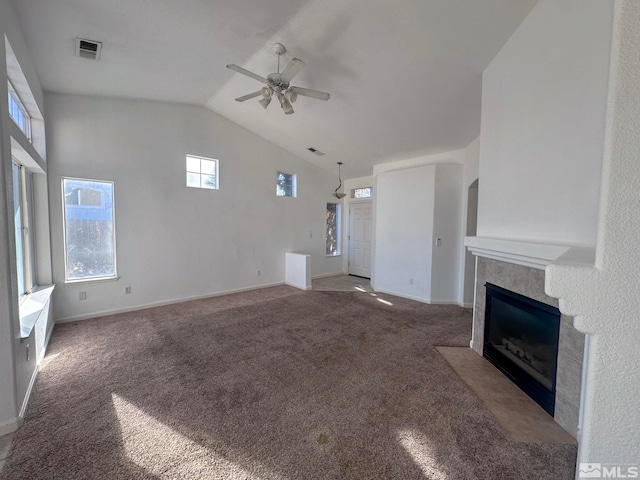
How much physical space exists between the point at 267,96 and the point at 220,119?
101 inches

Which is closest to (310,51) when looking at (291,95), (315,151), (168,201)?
(291,95)

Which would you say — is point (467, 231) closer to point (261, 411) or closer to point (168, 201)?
point (261, 411)

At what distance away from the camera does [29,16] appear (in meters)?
2.29

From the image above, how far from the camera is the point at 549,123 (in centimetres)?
207

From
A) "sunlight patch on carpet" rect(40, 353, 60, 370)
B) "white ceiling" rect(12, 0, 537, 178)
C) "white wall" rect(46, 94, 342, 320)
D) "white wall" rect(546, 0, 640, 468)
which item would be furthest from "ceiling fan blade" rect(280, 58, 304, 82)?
"sunlight patch on carpet" rect(40, 353, 60, 370)

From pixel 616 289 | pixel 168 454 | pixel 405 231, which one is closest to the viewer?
pixel 616 289

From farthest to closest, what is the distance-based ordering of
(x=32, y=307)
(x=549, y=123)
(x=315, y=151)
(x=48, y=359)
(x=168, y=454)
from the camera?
(x=315, y=151), (x=48, y=359), (x=32, y=307), (x=549, y=123), (x=168, y=454)

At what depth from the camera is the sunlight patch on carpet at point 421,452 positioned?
1516mm

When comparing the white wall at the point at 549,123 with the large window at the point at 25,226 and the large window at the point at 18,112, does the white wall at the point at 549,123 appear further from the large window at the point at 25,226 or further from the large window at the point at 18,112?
the large window at the point at 25,226

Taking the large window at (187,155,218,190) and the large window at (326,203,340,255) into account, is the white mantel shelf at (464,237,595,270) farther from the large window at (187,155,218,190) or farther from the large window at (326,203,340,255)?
the large window at (326,203,340,255)

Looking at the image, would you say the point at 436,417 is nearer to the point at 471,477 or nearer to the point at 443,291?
the point at 471,477

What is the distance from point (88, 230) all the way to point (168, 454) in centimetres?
368

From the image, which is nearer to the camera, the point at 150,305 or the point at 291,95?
the point at 291,95

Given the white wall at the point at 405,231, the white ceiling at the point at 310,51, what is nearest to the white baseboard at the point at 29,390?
the white ceiling at the point at 310,51
